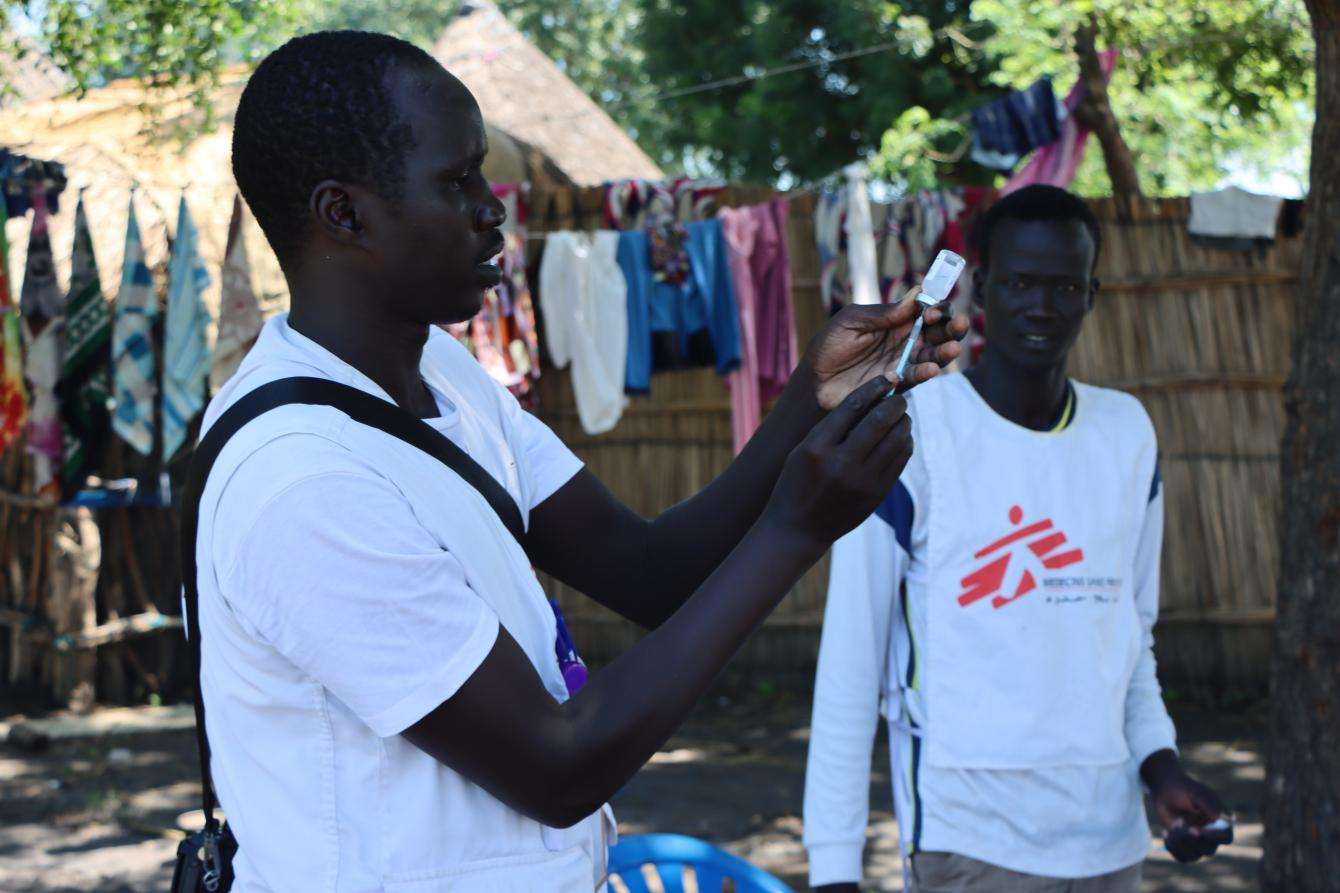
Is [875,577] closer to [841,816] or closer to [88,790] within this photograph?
[841,816]

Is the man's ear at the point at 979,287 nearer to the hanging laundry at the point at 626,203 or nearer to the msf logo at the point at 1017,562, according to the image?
the msf logo at the point at 1017,562

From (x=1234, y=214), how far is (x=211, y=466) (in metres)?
6.37

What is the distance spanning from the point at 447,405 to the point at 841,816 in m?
1.20

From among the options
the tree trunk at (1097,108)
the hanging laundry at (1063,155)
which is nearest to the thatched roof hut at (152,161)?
the hanging laundry at (1063,155)

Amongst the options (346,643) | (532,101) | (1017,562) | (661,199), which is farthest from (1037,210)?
(532,101)

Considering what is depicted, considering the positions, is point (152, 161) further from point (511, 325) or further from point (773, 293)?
point (773, 293)

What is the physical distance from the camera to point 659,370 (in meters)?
6.90

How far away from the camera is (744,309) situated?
262 inches

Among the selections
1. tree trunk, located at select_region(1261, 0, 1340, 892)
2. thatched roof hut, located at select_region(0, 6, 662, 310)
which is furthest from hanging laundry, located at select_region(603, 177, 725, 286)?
tree trunk, located at select_region(1261, 0, 1340, 892)

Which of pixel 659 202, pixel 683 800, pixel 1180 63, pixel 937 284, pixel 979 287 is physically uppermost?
pixel 1180 63

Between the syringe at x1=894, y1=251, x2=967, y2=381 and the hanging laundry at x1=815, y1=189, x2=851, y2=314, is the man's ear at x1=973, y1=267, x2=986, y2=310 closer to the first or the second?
the syringe at x1=894, y1=251, x2=967, y2=381

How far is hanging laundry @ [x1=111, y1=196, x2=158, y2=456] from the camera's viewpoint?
6.59 metres

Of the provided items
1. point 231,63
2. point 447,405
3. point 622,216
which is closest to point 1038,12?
point 622,216

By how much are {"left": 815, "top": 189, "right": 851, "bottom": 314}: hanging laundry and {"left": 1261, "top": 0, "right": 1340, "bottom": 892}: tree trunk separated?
140 inches
